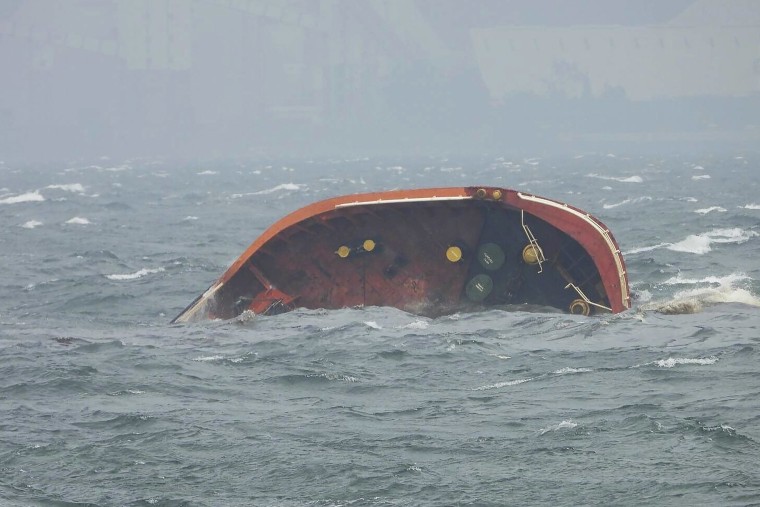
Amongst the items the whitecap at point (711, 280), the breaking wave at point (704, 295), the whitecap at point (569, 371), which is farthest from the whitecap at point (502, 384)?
the whitecap at point (711, 280)

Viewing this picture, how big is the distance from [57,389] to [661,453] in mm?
12494

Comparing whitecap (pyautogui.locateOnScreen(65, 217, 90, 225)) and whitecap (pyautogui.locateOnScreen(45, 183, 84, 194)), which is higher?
whitecap (pyautogui.locateOnScreen(65, 217, 90, 225))

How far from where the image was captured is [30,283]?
45.4m

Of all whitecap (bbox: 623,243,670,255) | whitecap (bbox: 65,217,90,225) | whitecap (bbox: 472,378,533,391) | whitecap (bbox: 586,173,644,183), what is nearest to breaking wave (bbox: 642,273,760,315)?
whitecap (bbox: 623,243,670,255)

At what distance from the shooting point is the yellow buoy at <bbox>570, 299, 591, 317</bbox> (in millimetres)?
31156

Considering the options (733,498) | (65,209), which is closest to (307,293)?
(733,498)

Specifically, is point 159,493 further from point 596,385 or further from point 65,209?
point 65,209

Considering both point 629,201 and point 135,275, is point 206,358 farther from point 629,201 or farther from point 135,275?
point 629,201

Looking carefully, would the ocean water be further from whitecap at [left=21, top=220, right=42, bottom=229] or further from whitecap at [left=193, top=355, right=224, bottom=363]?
whitecap at [left=21, top=220, right=42, bottom=229]

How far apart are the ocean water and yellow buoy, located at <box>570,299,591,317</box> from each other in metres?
0.82

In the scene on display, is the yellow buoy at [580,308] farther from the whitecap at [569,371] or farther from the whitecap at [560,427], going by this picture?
the whitecap at [560,427]

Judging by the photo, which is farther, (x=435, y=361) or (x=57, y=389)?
(x=435, y=361)

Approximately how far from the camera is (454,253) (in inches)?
1273

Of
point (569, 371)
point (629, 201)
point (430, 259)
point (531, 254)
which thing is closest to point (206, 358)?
point (430, 259)
